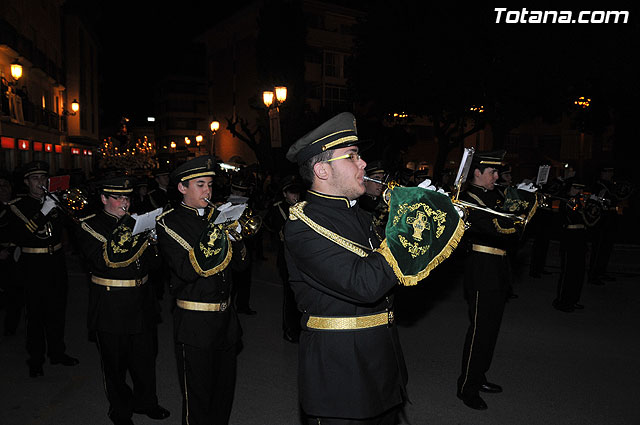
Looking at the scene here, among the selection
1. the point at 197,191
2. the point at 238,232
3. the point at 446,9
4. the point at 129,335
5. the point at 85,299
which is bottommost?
the point at 85,299

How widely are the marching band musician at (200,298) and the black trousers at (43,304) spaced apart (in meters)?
3.01

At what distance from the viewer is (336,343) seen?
2.79 metres

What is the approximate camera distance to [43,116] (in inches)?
1129

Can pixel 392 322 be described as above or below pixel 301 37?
below

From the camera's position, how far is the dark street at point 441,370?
5.06 m

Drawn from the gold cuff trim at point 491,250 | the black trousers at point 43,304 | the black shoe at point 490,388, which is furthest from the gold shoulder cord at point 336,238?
the black trousers at point 43,304

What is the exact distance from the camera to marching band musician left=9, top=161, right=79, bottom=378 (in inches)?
240

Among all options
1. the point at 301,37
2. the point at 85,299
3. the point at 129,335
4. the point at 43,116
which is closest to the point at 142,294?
the point at 129,335

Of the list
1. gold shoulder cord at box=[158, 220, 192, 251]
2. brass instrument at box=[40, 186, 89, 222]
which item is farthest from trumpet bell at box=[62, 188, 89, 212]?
gold shoulder cord at box=[158, 220, 192, 251]

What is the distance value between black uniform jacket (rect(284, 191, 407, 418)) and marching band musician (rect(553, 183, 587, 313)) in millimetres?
6788

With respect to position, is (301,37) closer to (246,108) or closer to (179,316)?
(246,108)

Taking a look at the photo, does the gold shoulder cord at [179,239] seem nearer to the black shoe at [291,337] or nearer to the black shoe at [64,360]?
the black shoe at [64,360]

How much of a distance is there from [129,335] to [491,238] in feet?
12.2

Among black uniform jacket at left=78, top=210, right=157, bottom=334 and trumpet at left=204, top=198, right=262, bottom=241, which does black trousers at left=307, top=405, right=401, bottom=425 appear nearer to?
trumpet at left=204, top=198, right=262, bottom=241
